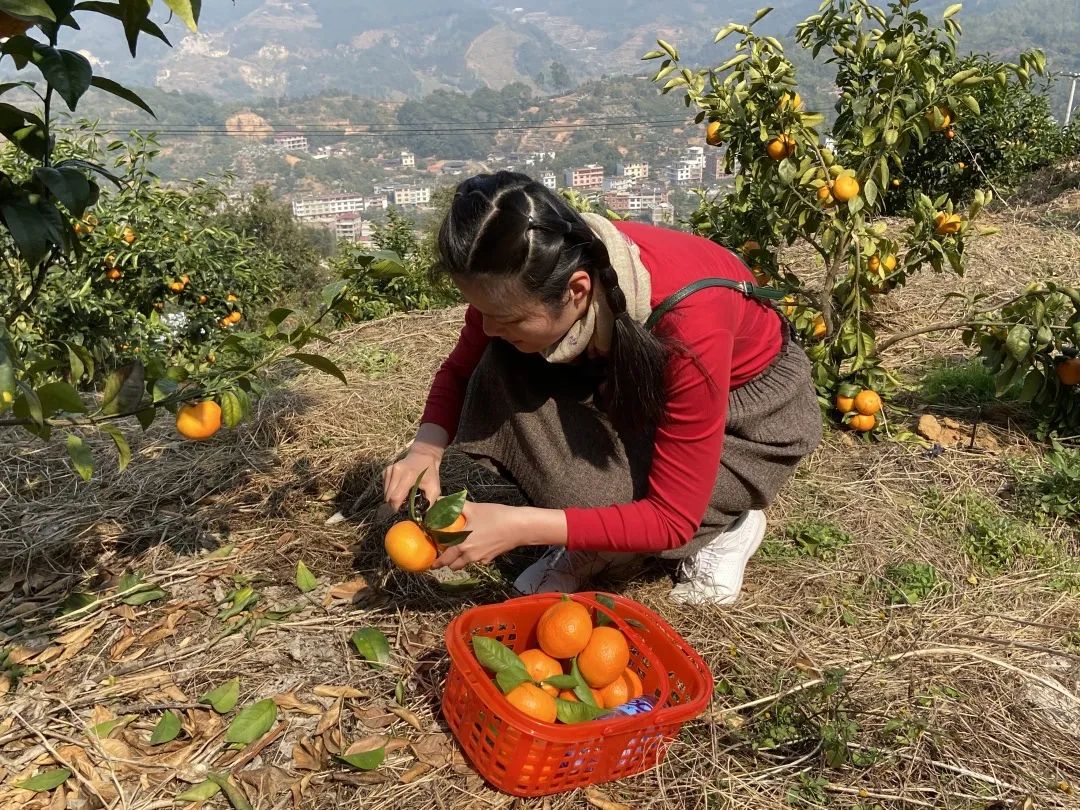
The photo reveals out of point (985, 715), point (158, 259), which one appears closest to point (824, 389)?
point (985, 715)

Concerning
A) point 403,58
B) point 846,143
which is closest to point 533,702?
point 846,143

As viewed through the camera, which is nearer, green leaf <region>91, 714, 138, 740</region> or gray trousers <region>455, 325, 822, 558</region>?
green leaf <region>91, 714, 138, 740</region>

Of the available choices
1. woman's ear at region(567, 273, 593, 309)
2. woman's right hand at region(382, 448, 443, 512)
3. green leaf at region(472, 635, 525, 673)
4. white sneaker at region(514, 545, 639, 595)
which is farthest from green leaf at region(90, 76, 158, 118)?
white sneaker at region(514, 545, 639, 595)

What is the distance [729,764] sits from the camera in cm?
163

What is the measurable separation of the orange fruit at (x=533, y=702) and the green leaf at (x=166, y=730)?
0.72 m

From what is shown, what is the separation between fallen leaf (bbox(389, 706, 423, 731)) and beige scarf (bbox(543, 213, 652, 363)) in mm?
812

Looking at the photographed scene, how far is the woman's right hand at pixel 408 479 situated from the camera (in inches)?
73.4

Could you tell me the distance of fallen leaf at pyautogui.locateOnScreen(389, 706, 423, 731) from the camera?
1717 mm

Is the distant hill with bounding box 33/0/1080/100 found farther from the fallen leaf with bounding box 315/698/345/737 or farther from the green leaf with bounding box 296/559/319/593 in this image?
the fallen leaf with bounding box 315/698/345/737

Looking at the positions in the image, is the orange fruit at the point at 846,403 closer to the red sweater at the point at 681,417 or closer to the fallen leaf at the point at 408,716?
the red sweater at the point at 681,417

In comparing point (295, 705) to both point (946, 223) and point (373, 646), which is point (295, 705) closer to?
point (373, 646)

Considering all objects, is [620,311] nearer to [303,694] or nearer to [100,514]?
[303,694]

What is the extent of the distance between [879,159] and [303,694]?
2.52 m

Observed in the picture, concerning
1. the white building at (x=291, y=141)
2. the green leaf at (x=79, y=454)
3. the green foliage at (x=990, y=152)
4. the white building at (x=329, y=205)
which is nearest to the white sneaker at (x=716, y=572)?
the green leaf at (x=79, y=454)
